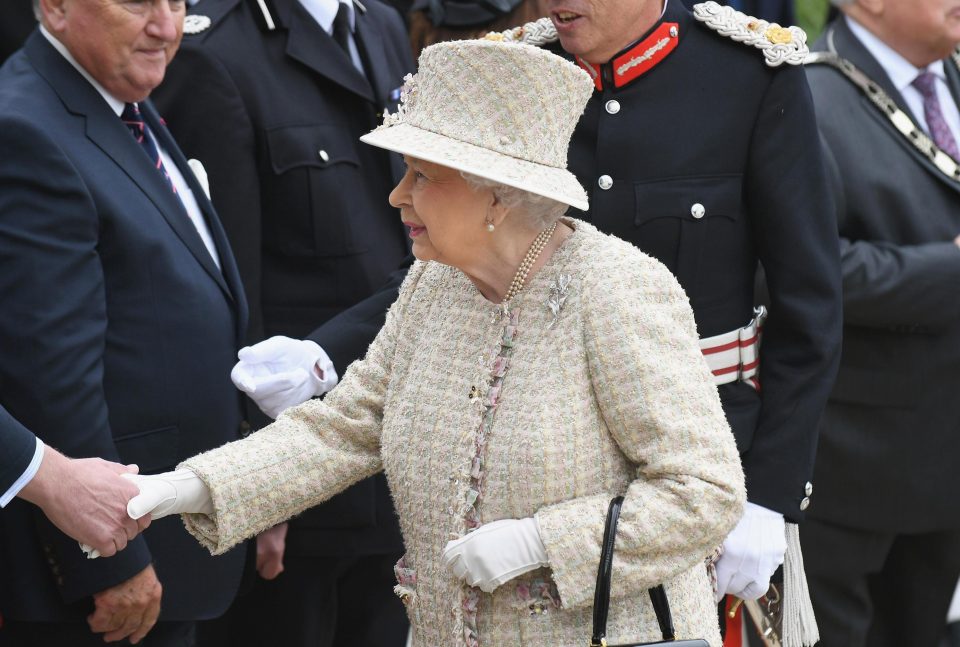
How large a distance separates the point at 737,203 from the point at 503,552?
1034mm

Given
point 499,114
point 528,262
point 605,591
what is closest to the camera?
point 605,591

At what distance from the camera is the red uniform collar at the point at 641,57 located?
119 inches

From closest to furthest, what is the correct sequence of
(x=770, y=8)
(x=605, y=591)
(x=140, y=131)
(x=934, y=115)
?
1. (x=605, y=591)
2. (x=140, y=131)
3. (x=934, y=115)
4. (x=770, y=8)

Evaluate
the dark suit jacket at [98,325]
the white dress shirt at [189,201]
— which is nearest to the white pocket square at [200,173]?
the white dress shirt at [189,201]

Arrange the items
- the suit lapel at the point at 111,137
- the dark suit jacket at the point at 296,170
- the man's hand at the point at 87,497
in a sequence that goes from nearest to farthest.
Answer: the man's hand at the point at 87,497, the suit lapel at the point at 111,137, the dark suit jacket at the point at 296,170

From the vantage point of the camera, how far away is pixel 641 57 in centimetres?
303

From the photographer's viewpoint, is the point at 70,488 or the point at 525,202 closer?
the point at 525,202

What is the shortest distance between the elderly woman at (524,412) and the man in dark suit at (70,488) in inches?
9.0

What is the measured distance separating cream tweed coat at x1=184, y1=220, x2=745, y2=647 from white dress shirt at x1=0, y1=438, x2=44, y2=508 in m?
0.40

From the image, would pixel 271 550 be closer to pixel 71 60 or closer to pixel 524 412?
pixel 71 60

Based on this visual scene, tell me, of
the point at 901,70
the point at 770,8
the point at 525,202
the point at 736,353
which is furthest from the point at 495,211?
the point at 770,8

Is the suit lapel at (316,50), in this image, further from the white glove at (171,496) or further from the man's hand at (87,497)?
the white glove at (171,496)

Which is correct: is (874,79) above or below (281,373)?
above

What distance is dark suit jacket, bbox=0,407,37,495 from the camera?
277 centimetres
